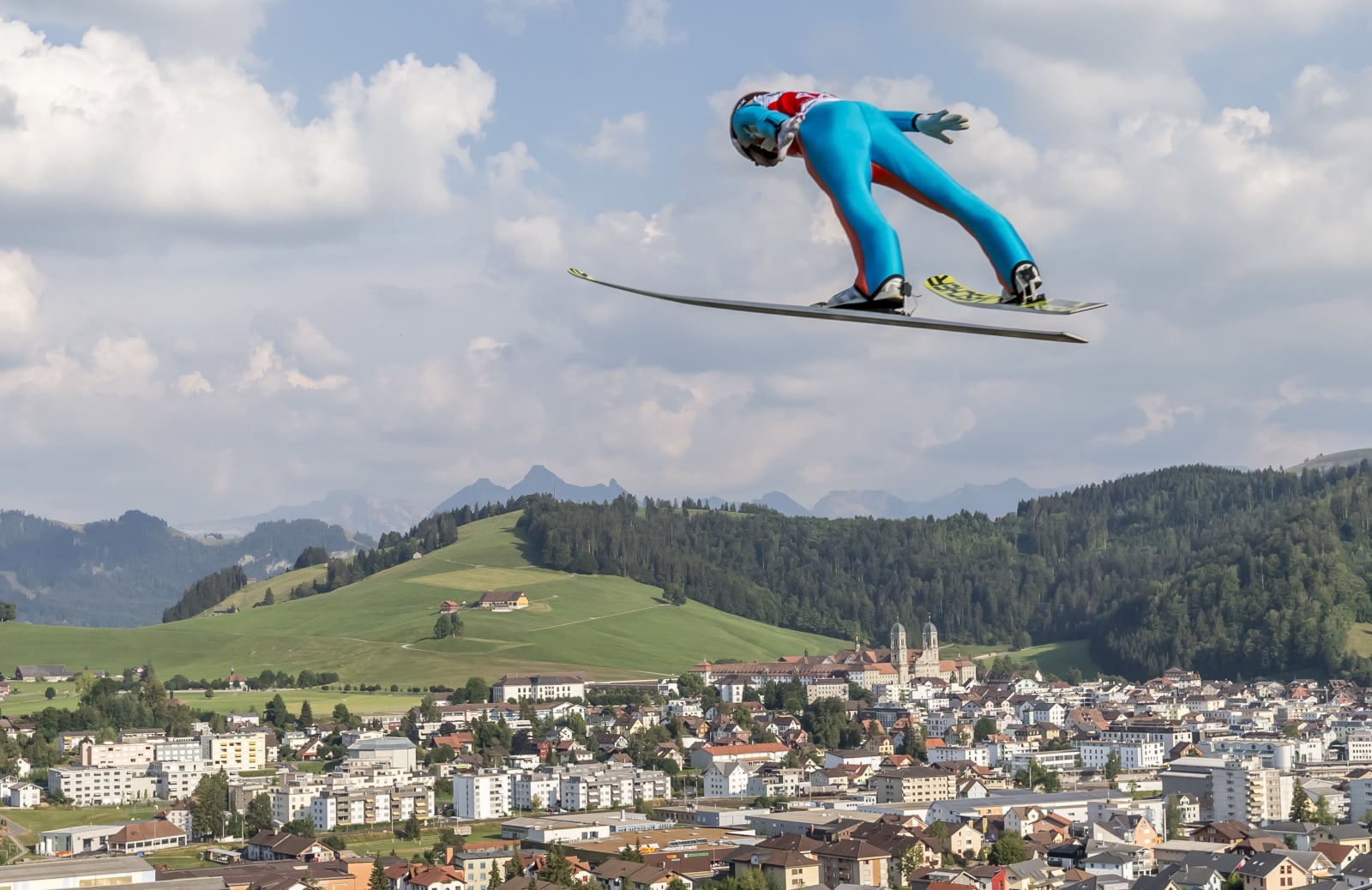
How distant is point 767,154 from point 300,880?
169 ft

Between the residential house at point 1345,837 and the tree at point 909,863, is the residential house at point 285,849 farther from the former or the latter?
the residential house at point 1345,837

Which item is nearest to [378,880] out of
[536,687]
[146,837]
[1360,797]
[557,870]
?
[557,870]

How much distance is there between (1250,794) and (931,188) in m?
82.0

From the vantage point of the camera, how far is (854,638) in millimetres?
190250

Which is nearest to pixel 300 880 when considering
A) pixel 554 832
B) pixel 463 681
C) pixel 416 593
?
pixel 554 832

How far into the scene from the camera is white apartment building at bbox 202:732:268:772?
93.2 meters

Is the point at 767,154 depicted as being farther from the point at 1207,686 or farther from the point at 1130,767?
the point at 1207,686

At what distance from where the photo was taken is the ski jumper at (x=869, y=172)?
6688 mm

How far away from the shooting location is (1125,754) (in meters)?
103

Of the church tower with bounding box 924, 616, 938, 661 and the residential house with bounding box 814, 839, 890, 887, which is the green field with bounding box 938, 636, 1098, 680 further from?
the residential house with bounding box 814, 839, 890, 887

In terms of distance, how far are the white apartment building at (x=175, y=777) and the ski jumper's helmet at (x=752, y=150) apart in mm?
86384

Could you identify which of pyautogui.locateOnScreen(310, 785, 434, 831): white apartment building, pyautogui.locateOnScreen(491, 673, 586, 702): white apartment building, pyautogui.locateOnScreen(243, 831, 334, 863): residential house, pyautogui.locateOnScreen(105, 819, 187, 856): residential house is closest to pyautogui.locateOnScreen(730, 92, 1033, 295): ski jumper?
pyautogui.locateOnScreen(243, 831, 334, 863): residential house

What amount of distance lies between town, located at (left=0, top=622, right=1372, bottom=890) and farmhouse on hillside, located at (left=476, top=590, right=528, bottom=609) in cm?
2778

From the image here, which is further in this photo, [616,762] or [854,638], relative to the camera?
[854,638]
